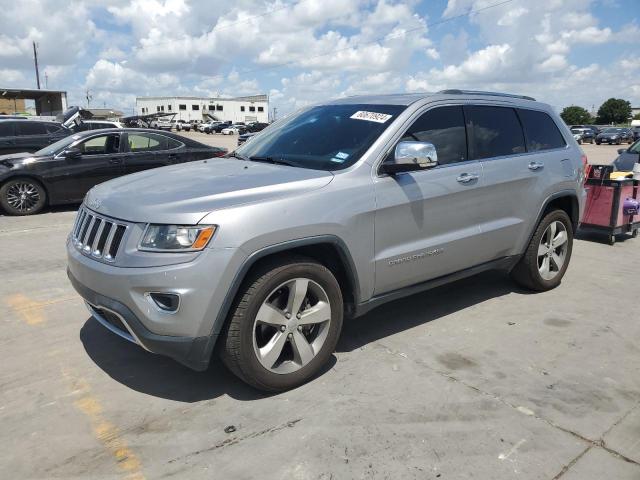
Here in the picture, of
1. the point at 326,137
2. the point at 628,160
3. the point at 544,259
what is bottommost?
the point at 544,259

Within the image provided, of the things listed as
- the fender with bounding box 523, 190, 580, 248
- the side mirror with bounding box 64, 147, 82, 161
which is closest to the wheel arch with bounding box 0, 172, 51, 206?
the side mirror with bounding box 64, 147, 82, 161

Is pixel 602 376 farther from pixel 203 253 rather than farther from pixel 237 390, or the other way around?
pixel 203 253

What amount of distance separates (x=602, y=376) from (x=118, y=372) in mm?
3179

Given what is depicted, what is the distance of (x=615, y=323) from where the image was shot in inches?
178

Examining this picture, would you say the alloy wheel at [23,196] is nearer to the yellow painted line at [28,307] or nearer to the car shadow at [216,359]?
the yellow painted line at [28,307]

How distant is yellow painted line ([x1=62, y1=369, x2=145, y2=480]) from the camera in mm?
2635

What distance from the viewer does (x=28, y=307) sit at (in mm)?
4773

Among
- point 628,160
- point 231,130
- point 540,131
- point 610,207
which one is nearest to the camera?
point 540,131

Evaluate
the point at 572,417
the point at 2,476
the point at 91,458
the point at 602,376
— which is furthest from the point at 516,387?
the point at 2,476

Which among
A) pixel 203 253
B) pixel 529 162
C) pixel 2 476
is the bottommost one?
pixel 2 476

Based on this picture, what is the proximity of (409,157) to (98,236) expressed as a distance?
197 centimetres

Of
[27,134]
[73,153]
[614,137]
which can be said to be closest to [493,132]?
[73,153]

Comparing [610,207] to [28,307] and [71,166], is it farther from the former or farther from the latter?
[71,166]

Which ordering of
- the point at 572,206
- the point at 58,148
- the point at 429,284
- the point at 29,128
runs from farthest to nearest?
the point at 29,128, the point at 58,148, the point at 572,206, the point at 429,284
